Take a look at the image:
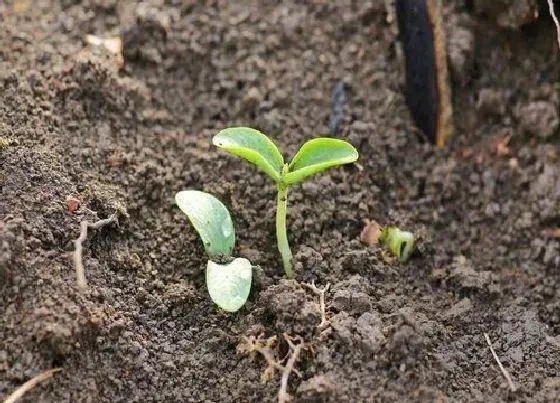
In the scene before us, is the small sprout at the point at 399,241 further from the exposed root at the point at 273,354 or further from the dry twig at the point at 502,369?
the exposed root at the point at 273,354

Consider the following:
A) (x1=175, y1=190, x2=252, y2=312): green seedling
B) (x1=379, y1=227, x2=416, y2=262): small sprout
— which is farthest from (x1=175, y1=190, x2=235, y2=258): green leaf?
(x1=379, y1=227, x2=416, y2=262): small sprout

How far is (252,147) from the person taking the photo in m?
1.46

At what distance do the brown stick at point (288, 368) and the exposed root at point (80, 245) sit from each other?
14.7 inches

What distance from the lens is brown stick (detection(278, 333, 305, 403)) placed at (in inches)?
52.5

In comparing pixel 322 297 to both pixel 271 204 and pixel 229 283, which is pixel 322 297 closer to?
pixel 229 283

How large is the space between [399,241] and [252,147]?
399 millimetres

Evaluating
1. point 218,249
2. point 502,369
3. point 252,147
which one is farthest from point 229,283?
point 502,369

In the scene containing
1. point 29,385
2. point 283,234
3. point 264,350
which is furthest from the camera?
point 283,234

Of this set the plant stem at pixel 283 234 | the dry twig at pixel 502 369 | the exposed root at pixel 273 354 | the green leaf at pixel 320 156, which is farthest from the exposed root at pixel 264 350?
the dry twig at pixel 502 369

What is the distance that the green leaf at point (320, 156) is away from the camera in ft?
4.61

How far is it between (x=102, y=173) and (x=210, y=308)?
37cm

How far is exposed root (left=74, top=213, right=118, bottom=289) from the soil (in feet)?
0.08

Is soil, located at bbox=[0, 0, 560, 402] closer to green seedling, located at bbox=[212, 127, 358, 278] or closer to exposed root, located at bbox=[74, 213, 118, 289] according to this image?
exposed root, located at bbox=[74, 213, 118, 289]

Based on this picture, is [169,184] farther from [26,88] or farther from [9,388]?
[9,388]
